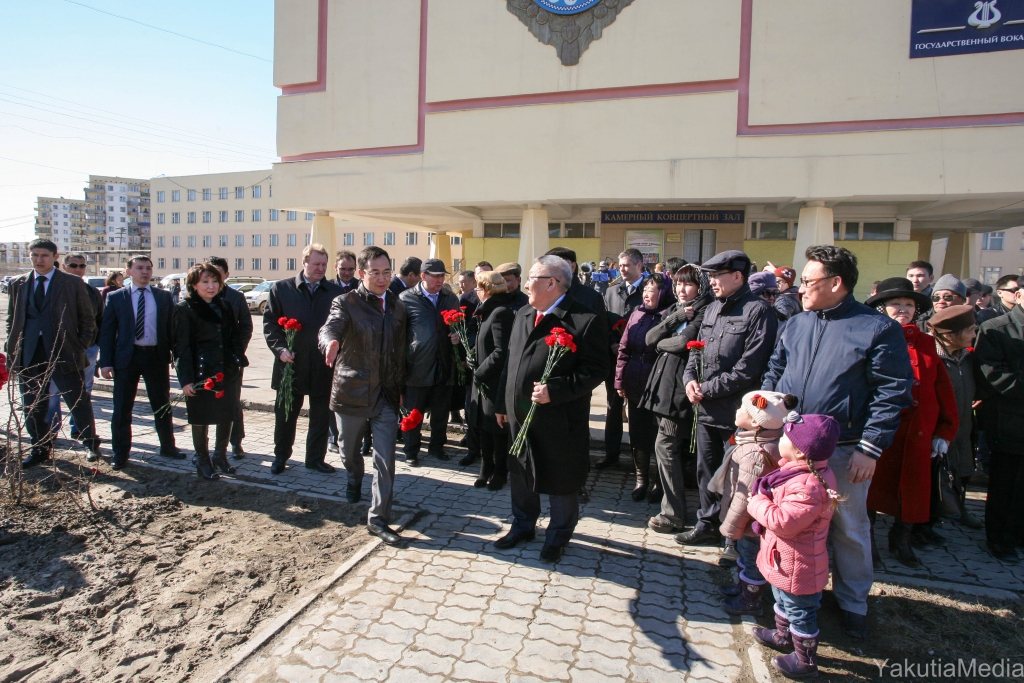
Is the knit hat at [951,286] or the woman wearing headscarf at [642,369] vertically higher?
the knit hat at [951,286]

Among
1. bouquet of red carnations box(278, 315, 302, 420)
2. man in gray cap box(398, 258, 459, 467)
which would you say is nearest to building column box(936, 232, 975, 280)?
man in gray cap box(398, 258, 459, 467)

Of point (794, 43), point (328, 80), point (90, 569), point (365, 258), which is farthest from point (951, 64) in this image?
point (90, 569)

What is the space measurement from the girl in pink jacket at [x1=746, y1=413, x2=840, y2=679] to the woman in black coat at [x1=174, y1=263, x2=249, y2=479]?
4.54 metres

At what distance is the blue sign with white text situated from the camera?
486 inches

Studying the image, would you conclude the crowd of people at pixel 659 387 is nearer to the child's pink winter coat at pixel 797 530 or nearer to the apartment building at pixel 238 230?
the child's pink winter coat at pixel 797 530

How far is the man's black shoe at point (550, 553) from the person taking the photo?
3.77 metres

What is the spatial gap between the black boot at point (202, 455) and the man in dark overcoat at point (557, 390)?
3093 millimetres

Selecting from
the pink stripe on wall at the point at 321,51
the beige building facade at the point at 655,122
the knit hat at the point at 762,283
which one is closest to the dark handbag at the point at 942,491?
the knit hat at the point at 762,283

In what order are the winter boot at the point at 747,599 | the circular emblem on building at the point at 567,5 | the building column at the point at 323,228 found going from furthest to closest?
the building column at the point at 323,228
the circular emblem on building at the point at 567,5
the winter boot at the point at 747,599

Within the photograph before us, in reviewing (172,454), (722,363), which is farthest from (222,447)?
(722,363)

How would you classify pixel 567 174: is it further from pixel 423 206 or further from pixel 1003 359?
pixel 1003 359

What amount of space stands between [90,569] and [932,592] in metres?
5.26

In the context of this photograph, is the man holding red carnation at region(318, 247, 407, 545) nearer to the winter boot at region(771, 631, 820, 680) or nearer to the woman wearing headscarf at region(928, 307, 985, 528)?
the winter boot at region(771, 631, 820, 680)

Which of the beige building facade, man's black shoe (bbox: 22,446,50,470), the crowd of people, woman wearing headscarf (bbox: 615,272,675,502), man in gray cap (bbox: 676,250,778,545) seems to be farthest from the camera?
the beige building facade
